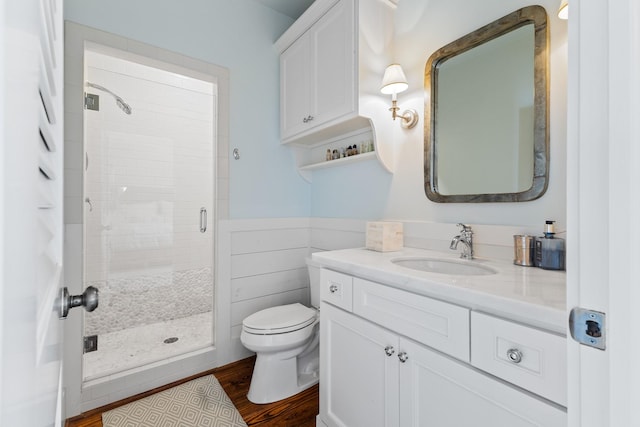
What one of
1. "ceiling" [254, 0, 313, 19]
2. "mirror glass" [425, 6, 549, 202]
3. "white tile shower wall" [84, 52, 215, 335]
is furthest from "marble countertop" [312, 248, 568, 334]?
"ceiling" [254, 0, 313, 19]

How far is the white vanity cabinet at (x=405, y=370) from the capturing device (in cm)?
80

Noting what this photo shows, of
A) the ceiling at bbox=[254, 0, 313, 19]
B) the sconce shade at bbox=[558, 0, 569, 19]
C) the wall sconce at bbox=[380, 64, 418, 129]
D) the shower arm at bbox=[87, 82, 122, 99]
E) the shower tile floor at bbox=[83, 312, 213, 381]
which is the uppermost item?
the ceiling at bbox=[254, 0, 313, 19]

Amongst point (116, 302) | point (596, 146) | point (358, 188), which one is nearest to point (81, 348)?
point (116, 302)

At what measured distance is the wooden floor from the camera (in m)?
1.55

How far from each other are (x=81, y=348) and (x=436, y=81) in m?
2.39

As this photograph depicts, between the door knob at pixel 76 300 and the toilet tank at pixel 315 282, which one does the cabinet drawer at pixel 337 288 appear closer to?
the toilet tank at pixel 315 282

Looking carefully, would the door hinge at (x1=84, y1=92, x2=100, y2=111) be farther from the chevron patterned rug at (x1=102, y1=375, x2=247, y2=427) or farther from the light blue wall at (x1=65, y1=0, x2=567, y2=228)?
the chevron patterned rug at (x1=102, y1=375, x2=247, y2=427)

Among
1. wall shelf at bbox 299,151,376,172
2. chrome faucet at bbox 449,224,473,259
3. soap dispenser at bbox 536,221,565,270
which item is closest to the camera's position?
soap dispenser at bbox 536,221,565,270

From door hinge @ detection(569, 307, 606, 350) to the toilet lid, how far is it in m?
1.48

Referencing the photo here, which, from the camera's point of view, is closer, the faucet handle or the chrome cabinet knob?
A: the chrome cabinet knob

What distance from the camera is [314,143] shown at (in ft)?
7.83

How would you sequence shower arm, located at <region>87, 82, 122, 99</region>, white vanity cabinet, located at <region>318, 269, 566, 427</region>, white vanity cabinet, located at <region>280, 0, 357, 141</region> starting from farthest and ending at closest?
shower arm, located at <region>87, 82, 122, 99</region>
white vanity cabinet, located at <region>280, 0, 357, 141</region>
white vanity cabinet, located at <region>318, 269, 566, 427</region>

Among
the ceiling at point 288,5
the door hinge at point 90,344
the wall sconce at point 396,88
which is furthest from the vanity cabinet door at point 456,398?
the ceiling at point 288,5

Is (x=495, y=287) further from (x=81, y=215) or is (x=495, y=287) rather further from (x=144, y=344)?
(x=144, y=344)
